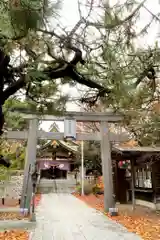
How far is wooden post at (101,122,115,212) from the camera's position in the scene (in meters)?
7.92

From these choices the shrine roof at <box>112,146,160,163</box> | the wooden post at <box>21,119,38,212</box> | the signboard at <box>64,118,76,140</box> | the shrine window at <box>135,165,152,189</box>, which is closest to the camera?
the wooden post at <box>21,119,38,212</box>

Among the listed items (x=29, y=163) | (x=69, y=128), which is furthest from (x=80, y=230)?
(x=69, y=128)

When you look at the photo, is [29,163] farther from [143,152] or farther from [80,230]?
[143,152]

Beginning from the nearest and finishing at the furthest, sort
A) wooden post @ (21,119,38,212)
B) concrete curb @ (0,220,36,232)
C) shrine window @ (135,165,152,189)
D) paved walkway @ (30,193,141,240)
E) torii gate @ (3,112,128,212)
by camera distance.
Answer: paved walkway @ (30,193,141,240) < concrete curb @ (0,220,36,232) < wooden post @ (21,119,38,212) < torii gate @ (3,112,128,212) < shrine window @ (135,165,152,189)

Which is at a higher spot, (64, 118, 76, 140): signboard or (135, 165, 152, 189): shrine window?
(64, 118, 76, 140): signboard

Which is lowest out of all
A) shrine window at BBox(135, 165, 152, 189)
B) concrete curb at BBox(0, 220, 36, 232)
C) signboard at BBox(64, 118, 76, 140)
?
concrete curb at BBox(0, 220, 36, 232)

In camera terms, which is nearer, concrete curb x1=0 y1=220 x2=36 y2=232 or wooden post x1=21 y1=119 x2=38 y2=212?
concrete curb x1=0 y1=220 x2=36 y2=232

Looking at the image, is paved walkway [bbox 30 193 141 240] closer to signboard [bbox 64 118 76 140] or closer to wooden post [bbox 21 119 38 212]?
wooden post [bbox 21 119 38 212]

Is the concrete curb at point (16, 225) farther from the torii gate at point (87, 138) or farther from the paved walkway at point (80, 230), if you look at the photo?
the torii gate at point (87, 138)

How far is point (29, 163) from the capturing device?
26.3 feet

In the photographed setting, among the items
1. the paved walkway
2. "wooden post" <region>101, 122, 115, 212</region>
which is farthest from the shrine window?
the paved walkway

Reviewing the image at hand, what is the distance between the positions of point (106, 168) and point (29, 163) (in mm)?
2448

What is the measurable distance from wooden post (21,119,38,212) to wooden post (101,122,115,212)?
7.27 ft

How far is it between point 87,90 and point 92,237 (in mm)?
3266
